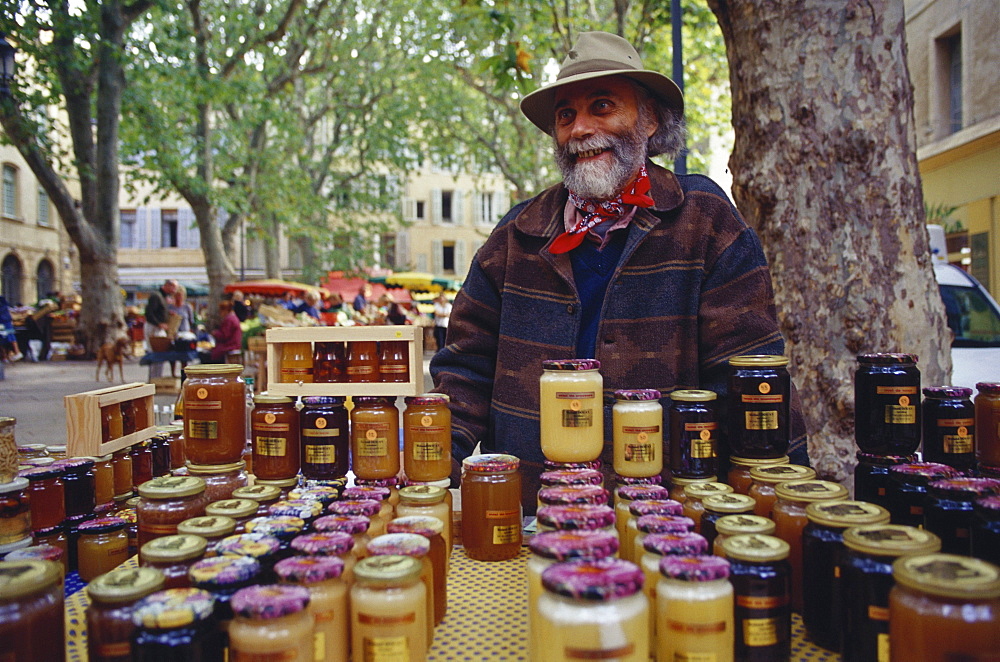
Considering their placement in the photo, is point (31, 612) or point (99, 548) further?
point (99, 548)

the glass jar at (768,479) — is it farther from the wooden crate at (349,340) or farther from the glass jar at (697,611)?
the wooden crate at (349,340)

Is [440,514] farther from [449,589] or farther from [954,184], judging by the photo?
[954,184]

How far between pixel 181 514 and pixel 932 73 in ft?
51.8

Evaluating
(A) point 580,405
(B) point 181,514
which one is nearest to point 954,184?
(A) point 580,405

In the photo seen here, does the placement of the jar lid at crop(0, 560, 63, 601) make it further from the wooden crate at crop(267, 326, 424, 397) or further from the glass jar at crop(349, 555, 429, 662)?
the wooden crate at crop(267, 326, 424, 397)

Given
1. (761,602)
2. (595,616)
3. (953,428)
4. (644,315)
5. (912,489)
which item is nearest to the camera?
(595,616)

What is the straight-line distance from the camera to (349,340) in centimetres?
241

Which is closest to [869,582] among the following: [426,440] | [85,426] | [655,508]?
[655,508]

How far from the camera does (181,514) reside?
183 centimetres

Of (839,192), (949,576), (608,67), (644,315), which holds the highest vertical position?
(608,67)

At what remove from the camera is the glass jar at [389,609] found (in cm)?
129

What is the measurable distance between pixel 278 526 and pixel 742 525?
107 centimetres

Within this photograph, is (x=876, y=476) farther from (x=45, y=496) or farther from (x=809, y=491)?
(x=45, y=496)

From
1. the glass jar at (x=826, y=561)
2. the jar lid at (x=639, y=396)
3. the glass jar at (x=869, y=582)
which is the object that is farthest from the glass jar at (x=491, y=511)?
the glass jar at (x=869, y=582)
